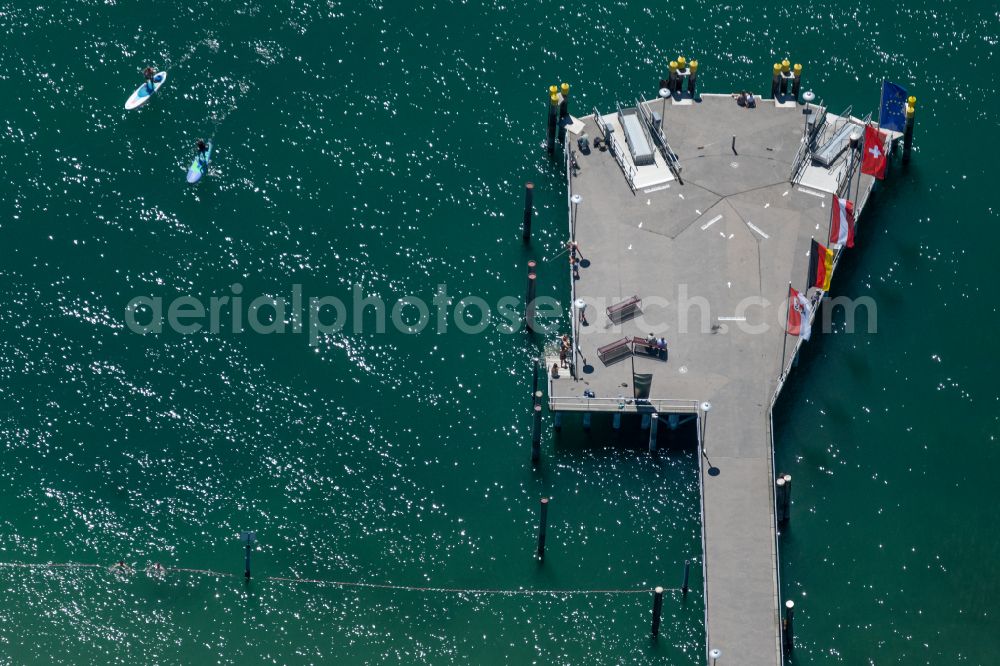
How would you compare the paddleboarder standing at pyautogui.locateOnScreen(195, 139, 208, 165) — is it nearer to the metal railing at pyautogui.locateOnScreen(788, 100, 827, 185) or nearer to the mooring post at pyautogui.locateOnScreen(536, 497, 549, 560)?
the mooring post at pyautogui.locateOnScreen(536, 497, 549, 560)

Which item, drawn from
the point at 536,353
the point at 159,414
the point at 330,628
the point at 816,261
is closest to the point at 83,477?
the point at 159,414

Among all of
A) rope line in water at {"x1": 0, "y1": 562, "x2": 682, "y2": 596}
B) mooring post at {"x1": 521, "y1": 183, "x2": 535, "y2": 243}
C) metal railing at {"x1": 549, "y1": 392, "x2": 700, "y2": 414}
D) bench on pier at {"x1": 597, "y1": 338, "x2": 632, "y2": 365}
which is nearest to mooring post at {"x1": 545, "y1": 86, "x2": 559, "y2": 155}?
mooring post at {"x1": 521, "y1": 183, "x2": 535, "y2": 243}

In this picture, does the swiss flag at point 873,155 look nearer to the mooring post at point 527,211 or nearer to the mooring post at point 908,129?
the mooring post at point 908,129

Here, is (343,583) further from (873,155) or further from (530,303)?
(873,155)

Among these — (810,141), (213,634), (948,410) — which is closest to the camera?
(213,634)

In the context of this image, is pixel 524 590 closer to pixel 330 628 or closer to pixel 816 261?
pixel 330 628
